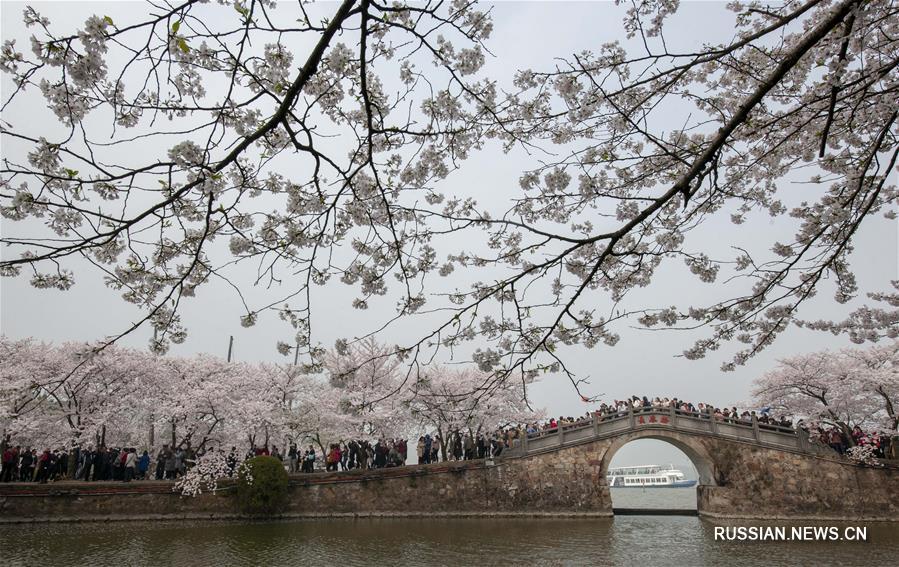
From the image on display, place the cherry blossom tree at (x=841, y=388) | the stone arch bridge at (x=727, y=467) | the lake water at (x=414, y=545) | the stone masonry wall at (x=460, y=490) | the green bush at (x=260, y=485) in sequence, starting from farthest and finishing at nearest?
the cherry blossom tree at (x=841, y=388)
the stone masonry wall at (x=460, y=490)
the stone arch bridge at (x=727, y=467)
the green bush at (x=260, y=485)
the lake water at (x=414, y=545)

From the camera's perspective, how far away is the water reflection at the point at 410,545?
10703mm

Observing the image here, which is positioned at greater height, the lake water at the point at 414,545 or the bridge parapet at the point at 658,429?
the bridge parapet at the point at 658,429

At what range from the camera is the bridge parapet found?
19000mm

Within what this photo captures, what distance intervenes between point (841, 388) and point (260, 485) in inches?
961

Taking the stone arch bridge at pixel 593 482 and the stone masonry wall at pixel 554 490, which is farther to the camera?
the stone arch bridge at pixel 593 482

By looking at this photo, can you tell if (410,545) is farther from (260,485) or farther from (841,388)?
(841,388)

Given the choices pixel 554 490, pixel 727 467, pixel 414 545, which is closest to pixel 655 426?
pixel 727 467

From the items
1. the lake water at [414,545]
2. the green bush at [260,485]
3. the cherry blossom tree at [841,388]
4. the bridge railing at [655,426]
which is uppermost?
the cherry blossom tree at [841,388]

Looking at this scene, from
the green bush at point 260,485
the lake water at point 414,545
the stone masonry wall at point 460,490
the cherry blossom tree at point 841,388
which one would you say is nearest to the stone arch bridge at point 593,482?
the stone masonry wall at point 460,490

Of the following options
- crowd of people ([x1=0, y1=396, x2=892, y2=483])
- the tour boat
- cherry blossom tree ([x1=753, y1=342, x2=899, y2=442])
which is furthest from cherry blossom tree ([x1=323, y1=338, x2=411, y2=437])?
the tour boat

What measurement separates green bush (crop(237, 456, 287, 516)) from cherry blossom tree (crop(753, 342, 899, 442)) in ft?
72.9

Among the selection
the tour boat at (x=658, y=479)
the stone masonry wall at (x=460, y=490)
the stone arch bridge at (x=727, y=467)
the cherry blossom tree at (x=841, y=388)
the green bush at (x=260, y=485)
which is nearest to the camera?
the green bush at (x=260, y=485)

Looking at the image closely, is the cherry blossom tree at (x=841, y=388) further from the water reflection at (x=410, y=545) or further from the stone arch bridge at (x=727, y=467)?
the water reflection at (x=410, y=545)

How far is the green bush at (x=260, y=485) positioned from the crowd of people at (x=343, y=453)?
70.3 inches
